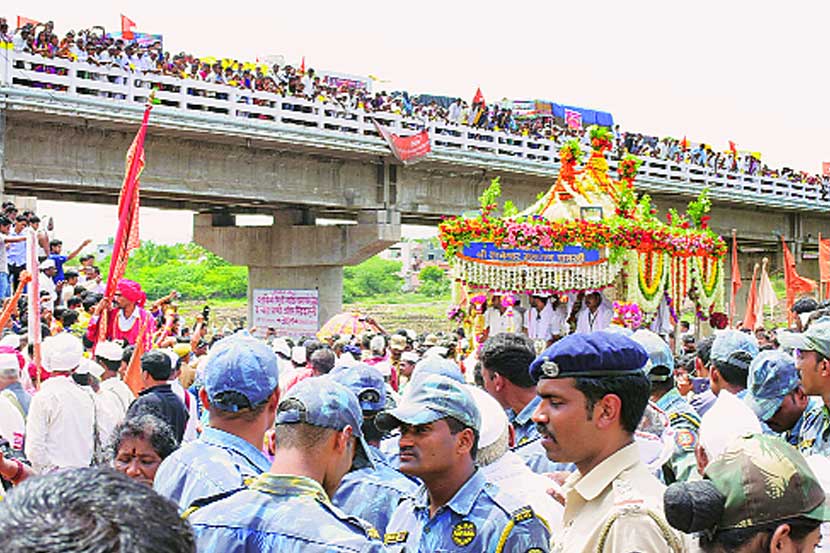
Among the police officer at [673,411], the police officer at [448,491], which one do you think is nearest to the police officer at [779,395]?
the police officer at [673,411]

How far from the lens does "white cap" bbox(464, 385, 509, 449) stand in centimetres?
427

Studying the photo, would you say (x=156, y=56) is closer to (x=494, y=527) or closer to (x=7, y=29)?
(x=7, y=29)

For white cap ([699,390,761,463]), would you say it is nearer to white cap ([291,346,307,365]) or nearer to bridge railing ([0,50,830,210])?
white cap ([291,346,307,365])

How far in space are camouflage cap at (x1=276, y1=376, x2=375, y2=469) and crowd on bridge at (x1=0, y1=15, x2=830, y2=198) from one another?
55.3ft

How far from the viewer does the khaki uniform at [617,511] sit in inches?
118

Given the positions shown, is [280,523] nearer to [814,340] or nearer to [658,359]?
[814,340]

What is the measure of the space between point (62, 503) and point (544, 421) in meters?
2.06

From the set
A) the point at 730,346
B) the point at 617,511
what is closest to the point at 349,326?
the point at 730,346

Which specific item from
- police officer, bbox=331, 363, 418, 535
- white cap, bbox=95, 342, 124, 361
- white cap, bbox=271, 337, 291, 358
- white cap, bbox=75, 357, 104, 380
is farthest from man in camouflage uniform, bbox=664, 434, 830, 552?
white cap, bbox=271, 337, 291, 358

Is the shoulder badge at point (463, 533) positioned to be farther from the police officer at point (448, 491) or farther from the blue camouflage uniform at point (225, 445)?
the blue camouflage uniform at point (225, 445)

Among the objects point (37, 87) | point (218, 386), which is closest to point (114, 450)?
point (218, 386)

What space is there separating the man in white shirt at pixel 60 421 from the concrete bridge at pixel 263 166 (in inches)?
517

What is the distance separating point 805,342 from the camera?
17.5ft

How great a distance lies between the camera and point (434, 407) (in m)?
3.94
